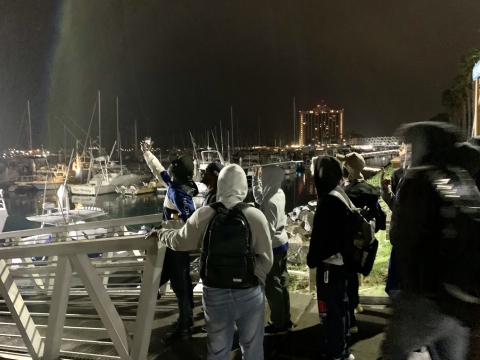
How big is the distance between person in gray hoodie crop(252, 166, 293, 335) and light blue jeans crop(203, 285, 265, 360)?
973 millimetres

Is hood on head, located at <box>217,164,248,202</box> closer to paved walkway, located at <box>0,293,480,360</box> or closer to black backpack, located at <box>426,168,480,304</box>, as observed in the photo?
black backpack, located at <box>426,168,480,304</box>

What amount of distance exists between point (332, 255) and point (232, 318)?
2.98ft

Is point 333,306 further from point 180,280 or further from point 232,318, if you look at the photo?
point 180,280

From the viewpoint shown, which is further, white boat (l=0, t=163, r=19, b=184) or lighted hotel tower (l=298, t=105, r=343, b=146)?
lighted hotel tower (l=298, t=105, r=343, b=146)

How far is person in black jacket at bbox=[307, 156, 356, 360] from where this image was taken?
2668mm

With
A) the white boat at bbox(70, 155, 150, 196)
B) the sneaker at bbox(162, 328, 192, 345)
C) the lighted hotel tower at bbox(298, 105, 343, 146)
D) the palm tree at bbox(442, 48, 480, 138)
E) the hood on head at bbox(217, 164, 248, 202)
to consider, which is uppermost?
the lighted hotel tower at bbox(298, 105, 343, 146)

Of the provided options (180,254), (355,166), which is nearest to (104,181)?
(180,254)

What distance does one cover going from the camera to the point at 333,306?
2.70 meters

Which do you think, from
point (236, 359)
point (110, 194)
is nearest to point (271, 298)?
point (236, 359)

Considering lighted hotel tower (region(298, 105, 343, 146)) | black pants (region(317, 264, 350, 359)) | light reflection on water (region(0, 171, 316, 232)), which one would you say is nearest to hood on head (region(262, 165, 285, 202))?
black pants (region(317, 264, 350, 359))

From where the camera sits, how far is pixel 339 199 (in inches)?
105

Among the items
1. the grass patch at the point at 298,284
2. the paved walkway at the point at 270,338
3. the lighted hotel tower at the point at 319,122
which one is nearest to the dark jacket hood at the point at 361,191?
the paved walkway at the point at 270,338

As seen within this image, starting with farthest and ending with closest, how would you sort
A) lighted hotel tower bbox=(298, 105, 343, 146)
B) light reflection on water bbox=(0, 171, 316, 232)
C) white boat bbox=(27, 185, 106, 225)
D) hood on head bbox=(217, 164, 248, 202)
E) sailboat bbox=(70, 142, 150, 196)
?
lighted hotel tower bbox=(298, 105, 343, 146)
sailboat bbox=(70, 142, 150, 196)
light reflection on water bbox=(0, 171, 316, 232)
white boat bbox=(27, 185, 106, 225)
hood on head bbox=(217, 164, 248, 202)

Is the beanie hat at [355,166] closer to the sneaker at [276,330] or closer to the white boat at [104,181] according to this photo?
the sneaker at [276,330]
